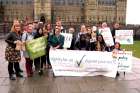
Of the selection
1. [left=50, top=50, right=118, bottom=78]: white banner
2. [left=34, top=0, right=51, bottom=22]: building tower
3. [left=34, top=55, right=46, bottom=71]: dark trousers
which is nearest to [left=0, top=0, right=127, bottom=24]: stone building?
[left=34, top=0, right=51, bottom=22]: building tower

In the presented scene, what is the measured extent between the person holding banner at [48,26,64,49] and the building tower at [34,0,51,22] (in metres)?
39.4

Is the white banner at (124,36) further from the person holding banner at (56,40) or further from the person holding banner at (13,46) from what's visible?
the person holding banner at (13,46)

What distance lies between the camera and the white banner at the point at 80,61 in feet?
48.4

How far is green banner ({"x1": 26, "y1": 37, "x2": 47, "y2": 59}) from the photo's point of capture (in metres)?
14.5

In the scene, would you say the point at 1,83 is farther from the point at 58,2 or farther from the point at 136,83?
the point at 58,2

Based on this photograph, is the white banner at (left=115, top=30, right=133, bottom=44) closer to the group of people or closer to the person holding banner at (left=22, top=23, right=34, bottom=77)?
the group of people

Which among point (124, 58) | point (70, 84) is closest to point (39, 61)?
point (70, 84)

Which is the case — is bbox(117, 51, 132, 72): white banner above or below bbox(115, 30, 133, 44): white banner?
below

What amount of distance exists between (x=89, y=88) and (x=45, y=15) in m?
42.6

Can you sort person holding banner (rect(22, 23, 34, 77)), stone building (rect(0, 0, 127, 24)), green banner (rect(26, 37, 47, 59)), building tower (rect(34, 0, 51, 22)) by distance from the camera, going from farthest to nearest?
stone building (rect(0, 0, 127, 24))
building tower (rect(34, 0, 51, 22))
person holding banner (rect(22, 23, 34, 77))
green banner (rect(26, 37, 47, 59))

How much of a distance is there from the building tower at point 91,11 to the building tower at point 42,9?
17.4ft

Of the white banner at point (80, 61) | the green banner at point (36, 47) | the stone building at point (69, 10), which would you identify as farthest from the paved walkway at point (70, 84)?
the stone building at point (69, 10)

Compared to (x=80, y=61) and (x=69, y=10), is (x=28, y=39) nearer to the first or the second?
(x=80, y=61)

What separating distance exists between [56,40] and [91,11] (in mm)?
42171
